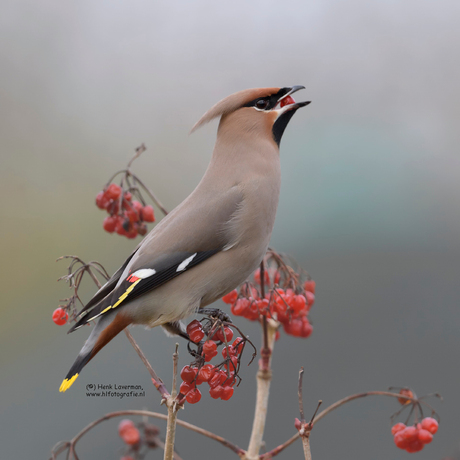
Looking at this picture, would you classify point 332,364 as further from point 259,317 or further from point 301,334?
point 259,317

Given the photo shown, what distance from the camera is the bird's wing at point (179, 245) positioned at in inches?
76.2

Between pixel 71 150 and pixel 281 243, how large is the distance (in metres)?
2.51

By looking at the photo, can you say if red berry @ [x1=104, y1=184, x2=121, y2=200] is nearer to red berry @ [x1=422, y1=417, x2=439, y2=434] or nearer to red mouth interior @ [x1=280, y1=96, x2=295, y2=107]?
red mouth interior @ [x1=280, y1=96, x2=295, y2=107]

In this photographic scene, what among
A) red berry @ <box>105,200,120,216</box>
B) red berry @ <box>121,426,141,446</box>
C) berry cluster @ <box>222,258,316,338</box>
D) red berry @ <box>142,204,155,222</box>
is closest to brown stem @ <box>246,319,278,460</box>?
berry cluster @ <box>222,258,316,338</box>

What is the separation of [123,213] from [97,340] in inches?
27.3

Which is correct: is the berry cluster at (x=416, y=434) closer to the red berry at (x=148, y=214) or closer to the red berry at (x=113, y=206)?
the red berry at (x=148, y=214)

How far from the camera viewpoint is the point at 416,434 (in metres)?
2.03

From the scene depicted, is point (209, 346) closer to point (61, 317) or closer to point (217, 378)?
point (217, 378)

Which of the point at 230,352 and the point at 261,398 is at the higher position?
A: the point at 230,352

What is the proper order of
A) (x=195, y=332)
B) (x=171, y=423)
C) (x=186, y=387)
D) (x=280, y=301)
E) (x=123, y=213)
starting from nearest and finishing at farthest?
(x=171, y=423) → (x=186, y=387) → (x=195, y=332) → (x=280, y=301) → (x=123, y=213)

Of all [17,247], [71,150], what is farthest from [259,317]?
[71,150]

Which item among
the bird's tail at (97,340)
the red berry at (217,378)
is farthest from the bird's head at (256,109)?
the red berry at (217,378)

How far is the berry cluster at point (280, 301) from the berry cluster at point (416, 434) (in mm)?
472

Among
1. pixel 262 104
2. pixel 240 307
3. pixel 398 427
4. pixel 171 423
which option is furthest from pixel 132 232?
pixel 398 427
